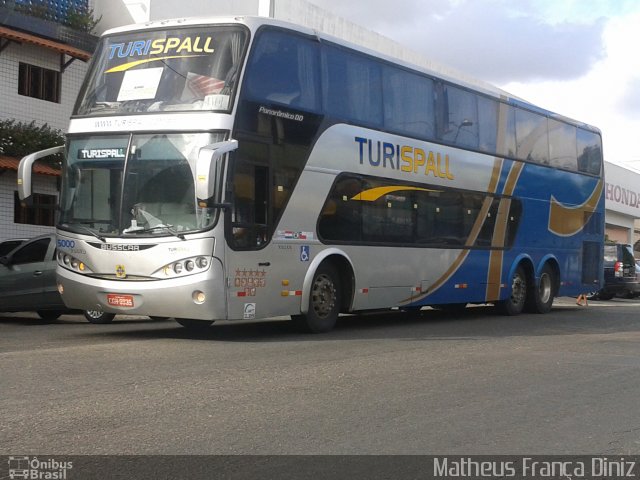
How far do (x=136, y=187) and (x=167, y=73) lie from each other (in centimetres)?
160

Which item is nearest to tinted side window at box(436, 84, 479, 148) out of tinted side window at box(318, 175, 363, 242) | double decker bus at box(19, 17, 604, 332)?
double decker bus at box(19, 17, 604, 332)

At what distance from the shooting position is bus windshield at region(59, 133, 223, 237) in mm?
10875

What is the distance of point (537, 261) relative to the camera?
19109 millimetres

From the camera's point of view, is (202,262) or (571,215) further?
(571,215)

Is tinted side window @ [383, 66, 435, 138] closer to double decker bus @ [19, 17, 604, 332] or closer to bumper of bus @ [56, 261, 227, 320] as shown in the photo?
double decker bus @ [19, 17, 604, 332]

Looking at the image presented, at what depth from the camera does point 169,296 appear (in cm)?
1077

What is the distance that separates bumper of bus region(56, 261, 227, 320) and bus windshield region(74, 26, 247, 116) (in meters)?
2.23

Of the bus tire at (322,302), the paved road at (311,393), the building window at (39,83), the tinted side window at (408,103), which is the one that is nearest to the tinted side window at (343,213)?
the bus tire at (322,302)

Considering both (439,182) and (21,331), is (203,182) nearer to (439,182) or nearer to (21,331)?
(21,331)

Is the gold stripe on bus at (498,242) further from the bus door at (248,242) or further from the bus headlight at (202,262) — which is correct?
the bus headlight at (202,262)

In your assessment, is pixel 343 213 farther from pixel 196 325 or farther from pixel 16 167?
pixel 16 167

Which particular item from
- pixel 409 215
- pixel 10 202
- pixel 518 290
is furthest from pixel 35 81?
pixel 518 290
